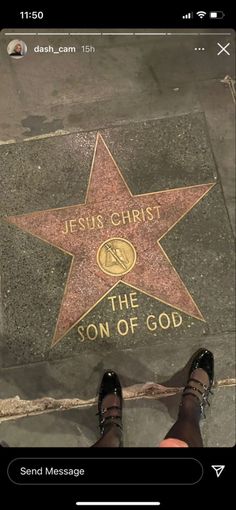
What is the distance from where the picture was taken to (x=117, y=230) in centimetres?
391

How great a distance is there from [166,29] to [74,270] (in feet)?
8.14

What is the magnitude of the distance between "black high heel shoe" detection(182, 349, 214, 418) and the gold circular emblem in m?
1.06

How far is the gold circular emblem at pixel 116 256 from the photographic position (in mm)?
3828

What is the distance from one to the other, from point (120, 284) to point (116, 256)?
282mm

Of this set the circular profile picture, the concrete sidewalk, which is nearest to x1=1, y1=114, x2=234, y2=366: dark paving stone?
the concrete sidewalk

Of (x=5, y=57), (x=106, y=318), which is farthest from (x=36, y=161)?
(x=106, y=318)

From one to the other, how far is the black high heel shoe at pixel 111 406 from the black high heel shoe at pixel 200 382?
1.94 feet

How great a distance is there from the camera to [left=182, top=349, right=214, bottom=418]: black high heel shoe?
11.4 ft
